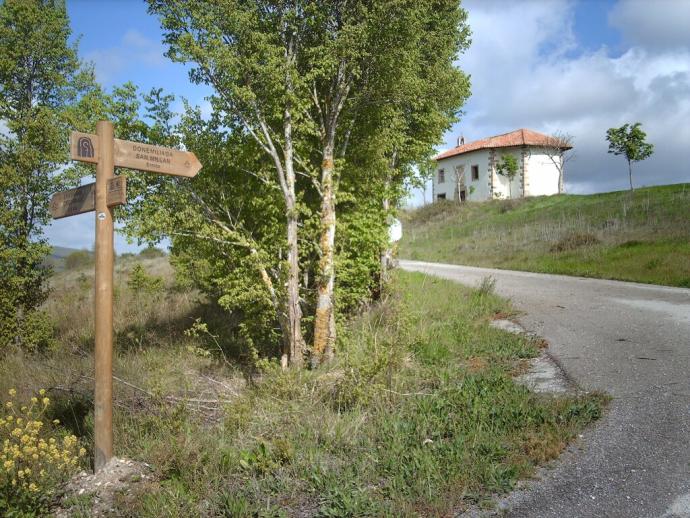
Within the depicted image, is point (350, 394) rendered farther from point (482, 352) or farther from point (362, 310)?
point (362, 310)

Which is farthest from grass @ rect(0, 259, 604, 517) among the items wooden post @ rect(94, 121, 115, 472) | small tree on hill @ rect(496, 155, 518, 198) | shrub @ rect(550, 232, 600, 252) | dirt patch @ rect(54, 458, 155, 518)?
small tree on hill @ rect(496, 155, 518, 198)

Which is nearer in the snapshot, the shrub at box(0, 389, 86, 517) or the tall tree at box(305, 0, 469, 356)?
the shrub at box(0, 389, 86, 517)

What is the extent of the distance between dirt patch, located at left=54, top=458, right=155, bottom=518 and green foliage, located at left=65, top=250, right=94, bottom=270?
3429 cm

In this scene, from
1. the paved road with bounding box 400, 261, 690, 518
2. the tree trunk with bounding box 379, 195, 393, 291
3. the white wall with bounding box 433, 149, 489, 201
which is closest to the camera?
the paved road with bounding box 400, 261, 690, 518

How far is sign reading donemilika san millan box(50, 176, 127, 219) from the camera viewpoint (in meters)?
4.55

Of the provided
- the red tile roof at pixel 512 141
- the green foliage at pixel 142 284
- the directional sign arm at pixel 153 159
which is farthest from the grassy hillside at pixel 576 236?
the red tile roof at pixel 512 141

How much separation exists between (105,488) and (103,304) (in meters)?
1.54

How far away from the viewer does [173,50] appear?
8.05 m

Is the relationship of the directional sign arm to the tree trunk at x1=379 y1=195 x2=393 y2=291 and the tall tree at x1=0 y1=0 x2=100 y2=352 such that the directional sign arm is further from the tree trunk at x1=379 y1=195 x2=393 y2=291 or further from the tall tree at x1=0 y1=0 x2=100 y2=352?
the tall tree at x1=0 y1=0 x2=100 y2=352

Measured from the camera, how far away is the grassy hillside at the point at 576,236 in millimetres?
15891

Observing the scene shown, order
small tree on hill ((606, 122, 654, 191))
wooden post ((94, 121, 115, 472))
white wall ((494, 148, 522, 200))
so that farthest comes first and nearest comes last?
1. white wall ((494, 148, 522, 200))
2. small tree on hill ((606, 122, 654, 191))
3. wooden post ((94, 121, 115, 472))

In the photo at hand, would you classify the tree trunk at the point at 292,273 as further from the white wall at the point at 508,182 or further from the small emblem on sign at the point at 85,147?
the white wall at the point at 508,182

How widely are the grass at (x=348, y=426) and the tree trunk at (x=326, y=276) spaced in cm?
32

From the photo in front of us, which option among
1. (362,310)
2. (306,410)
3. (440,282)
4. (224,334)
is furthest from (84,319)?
(306,410)
